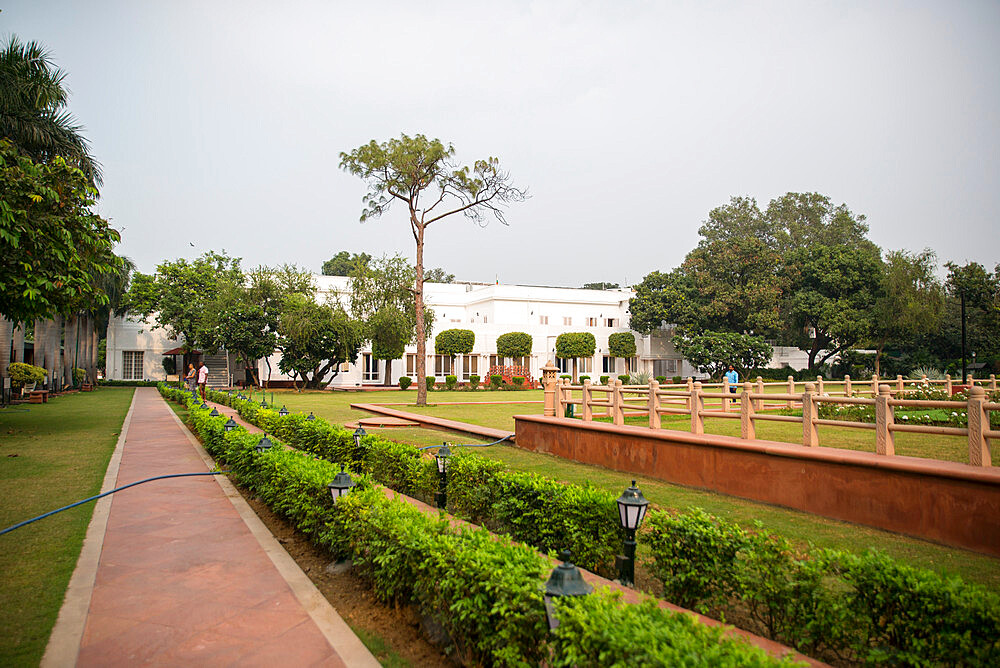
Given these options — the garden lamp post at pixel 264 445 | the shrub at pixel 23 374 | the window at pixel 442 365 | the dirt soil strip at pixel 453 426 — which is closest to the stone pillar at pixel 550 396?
the dirt soil strip at pixel 453 426

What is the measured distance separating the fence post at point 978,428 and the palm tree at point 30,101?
21.1m

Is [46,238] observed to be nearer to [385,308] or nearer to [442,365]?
[385,308]

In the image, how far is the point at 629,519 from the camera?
4133mm

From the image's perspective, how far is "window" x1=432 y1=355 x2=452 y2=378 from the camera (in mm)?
42312

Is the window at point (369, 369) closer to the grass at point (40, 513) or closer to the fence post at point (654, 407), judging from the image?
the grass at point (40, 513)

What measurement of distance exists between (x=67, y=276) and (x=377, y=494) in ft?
35.7

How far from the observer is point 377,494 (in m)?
5.00

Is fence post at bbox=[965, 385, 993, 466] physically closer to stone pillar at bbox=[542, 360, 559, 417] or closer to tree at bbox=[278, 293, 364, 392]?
stone pillar at bbox=[542, 360, 559, 417]

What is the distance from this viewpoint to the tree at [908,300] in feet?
125

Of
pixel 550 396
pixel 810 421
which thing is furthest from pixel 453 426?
pixel 810 421

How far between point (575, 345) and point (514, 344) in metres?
4.20

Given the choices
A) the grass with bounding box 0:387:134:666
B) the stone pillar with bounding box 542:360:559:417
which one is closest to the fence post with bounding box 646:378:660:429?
the stone pillar with bounding box 542:360:559:417

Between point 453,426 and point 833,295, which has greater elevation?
point 833,295

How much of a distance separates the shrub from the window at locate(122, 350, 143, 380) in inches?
718
